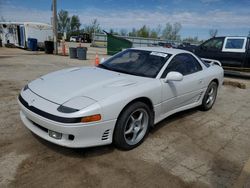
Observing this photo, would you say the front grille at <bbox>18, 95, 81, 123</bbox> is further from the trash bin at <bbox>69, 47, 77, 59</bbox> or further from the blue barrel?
the blue barrel

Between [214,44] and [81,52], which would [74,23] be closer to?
[81,52]

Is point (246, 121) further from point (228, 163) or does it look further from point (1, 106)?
point (1, 106)

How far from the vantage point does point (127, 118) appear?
113 inches

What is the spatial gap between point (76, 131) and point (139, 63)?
1.82 m

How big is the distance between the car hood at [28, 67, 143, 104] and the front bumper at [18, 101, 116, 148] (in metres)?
0.29

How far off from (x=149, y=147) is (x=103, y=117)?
101 centimetres

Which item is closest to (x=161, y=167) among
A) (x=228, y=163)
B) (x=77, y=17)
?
(x=228, y=163)

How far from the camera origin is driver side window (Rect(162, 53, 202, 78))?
12.4 feet

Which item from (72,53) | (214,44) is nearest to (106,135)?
(214,44)

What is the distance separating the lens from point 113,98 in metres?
2.71

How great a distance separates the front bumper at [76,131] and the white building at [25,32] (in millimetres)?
18461

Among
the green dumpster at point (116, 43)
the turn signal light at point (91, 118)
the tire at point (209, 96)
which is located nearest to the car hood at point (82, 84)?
the turn signal light at point (91, 118)

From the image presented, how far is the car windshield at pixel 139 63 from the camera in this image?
3.60 metres

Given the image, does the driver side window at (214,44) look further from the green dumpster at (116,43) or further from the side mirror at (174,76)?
the green dumpster at (116,43)
